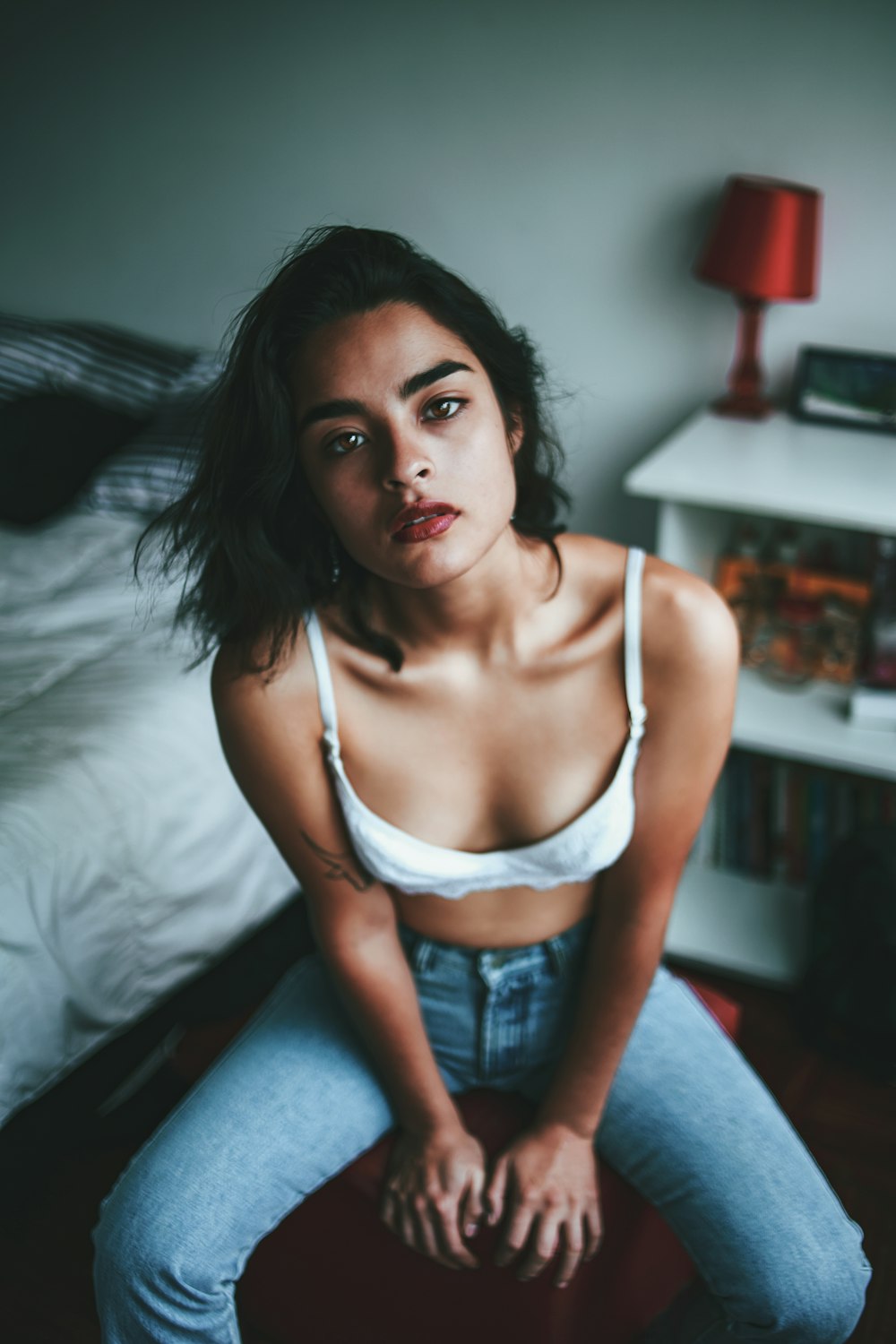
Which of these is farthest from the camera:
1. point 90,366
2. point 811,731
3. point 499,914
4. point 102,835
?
point 90,366

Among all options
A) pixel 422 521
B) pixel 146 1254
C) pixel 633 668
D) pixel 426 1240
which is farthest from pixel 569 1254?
pixel 422 521

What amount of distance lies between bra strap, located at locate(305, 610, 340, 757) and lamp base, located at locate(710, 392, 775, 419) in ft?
3.60

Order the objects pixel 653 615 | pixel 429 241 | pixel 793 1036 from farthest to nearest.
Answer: pixel 429 241 < pixel 793 1036 < pixel 653 615

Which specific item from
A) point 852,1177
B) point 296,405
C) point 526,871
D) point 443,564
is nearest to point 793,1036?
point 852,1177

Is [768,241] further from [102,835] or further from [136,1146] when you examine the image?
[136,1146]

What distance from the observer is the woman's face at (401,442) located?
34.7 inches

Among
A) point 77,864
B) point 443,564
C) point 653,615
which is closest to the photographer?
point 443,564

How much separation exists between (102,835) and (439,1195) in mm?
643

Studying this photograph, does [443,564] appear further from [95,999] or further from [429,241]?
[429,241]

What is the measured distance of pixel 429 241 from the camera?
215 centimetres

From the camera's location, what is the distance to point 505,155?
200cm

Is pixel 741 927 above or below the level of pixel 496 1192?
below

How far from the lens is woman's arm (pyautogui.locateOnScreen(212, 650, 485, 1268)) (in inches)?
39.4

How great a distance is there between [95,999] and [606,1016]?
678mm
